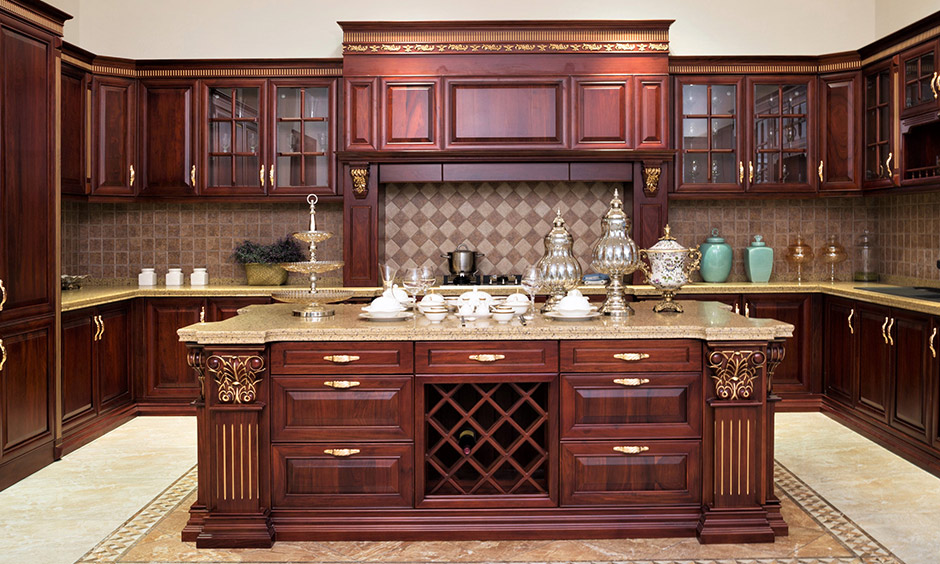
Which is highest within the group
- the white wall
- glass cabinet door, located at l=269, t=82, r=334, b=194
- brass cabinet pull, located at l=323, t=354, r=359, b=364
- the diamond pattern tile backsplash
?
the white wall

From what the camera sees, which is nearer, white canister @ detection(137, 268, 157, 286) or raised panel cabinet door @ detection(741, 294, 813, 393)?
raised panel cabinet door @ detection(741, 294, 813, 393)

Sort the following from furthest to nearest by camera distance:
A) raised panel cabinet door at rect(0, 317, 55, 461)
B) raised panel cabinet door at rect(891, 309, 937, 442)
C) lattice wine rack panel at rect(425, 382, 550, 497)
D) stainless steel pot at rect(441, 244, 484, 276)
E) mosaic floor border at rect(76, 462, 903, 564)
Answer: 1. stainless steel pot at rect(441, 244, 484, 276)
2. raised panel cabinet door at rect(891, 309, 937, 442)
3. raised panel cabinet door at rect(0, 317, 55, 461)
4. lattice wine rack panel at rect(425, 382, 550, 497)
5. mosaic floor border at rect(76, 462, 903, 564)

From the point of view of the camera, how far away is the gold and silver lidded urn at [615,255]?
365 cm

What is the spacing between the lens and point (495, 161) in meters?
5.84

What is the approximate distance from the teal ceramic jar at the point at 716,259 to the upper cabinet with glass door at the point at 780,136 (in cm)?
48

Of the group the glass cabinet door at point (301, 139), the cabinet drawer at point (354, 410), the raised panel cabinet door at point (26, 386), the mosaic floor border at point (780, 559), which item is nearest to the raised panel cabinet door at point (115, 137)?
the glass cabinet door at point (301, 139)

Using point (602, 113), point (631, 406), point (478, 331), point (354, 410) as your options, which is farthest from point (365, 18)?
point (631, 406)

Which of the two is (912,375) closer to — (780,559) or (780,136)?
(780,559)

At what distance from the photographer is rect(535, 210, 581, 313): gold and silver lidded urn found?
12.0ft

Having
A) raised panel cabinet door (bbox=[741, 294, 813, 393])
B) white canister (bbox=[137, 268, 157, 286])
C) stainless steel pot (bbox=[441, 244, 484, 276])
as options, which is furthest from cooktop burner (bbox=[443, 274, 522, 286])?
white canister (bbox=[137, 268, 157, 286])

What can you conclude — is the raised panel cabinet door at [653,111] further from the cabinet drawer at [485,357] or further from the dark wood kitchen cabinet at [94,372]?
the dark wood kitchen cabinet at [94,372]

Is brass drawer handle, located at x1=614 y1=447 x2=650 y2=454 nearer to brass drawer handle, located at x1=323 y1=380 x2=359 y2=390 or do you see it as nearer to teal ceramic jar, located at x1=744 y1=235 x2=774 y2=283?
brass drawer handle, located at x1=323 y1=380 x2=359 y2=390

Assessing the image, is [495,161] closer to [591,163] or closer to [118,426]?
[591,163]

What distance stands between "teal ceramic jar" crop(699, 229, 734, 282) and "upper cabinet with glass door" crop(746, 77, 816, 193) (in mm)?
479
